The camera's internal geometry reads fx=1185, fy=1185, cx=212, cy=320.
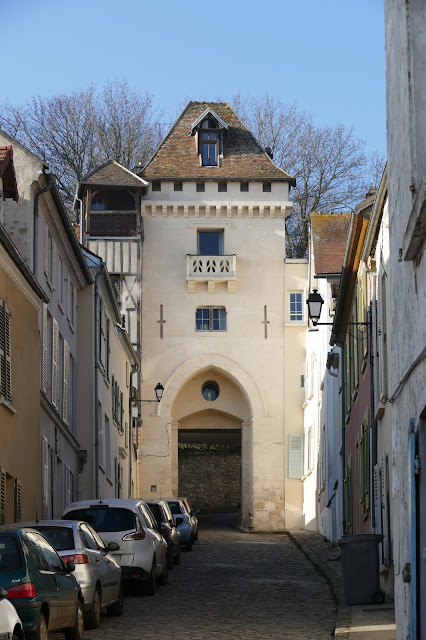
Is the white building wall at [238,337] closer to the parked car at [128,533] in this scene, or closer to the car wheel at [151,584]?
the parked car at [128,533]

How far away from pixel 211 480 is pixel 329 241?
19.5 metres

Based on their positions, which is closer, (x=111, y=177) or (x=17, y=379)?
(x=17, y=379)

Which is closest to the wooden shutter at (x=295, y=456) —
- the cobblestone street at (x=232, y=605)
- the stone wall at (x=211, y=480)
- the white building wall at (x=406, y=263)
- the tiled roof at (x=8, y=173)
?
the stone wall at (x=211, y=480)

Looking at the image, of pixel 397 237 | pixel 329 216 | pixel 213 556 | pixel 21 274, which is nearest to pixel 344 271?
pixel 21 274

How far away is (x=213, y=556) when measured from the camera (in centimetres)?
2695

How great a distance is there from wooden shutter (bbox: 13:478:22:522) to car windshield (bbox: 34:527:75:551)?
397 cm

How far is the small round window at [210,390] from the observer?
4769 cm

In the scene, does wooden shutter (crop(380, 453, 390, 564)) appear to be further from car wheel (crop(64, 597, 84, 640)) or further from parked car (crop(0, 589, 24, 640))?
parked car (crop(0, 589, 24, 640))

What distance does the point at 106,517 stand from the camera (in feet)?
55.3

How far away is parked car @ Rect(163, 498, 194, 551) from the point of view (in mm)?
28766

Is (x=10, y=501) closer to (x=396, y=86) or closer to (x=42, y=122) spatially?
(x=396, y=86)

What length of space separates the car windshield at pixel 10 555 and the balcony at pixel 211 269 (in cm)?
3567

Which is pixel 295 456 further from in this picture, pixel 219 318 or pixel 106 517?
pixel 106 517

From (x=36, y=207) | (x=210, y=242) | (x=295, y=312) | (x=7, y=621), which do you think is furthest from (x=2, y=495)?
(x=210, y=242)
